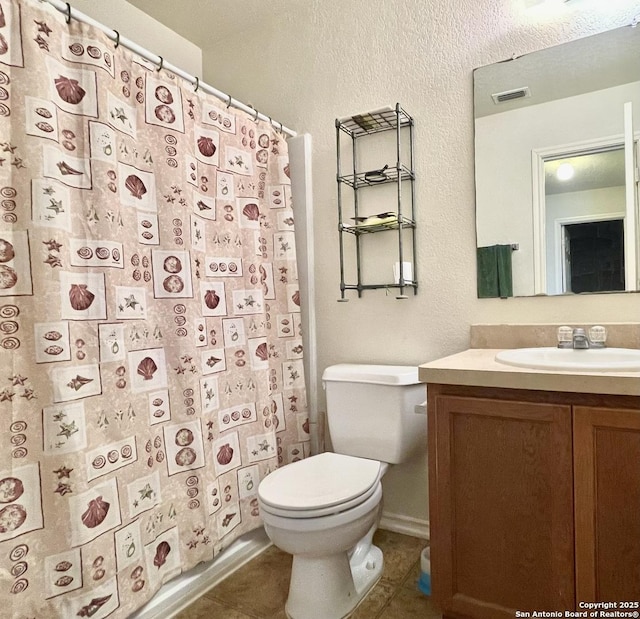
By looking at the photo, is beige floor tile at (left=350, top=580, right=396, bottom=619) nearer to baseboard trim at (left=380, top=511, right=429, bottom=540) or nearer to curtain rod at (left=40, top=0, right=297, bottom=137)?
baseboard trim at (left=380, top=511, right=429, bottom=540)

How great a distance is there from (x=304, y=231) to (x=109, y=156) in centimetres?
99

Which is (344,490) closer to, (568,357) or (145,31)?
(568,357)

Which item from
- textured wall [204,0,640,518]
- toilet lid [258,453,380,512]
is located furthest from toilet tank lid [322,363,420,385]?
toilet lid [258,453,380,512]

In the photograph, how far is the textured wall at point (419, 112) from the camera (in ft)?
5.57

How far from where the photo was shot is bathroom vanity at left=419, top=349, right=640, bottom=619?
42.9 inches

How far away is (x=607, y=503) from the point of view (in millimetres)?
1101

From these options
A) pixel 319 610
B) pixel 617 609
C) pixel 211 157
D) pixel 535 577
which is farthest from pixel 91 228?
pixel 617 609

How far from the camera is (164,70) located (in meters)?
1.58

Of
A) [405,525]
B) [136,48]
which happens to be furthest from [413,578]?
[136,48]

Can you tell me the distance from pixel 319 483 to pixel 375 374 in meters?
0.47

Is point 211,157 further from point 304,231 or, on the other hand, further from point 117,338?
point 117,338

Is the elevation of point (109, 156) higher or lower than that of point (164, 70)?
lower

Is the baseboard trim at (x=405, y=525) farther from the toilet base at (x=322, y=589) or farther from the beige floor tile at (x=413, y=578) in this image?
the toilet base at (x=322, y=589)

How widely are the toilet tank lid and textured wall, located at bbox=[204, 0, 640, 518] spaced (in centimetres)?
15
